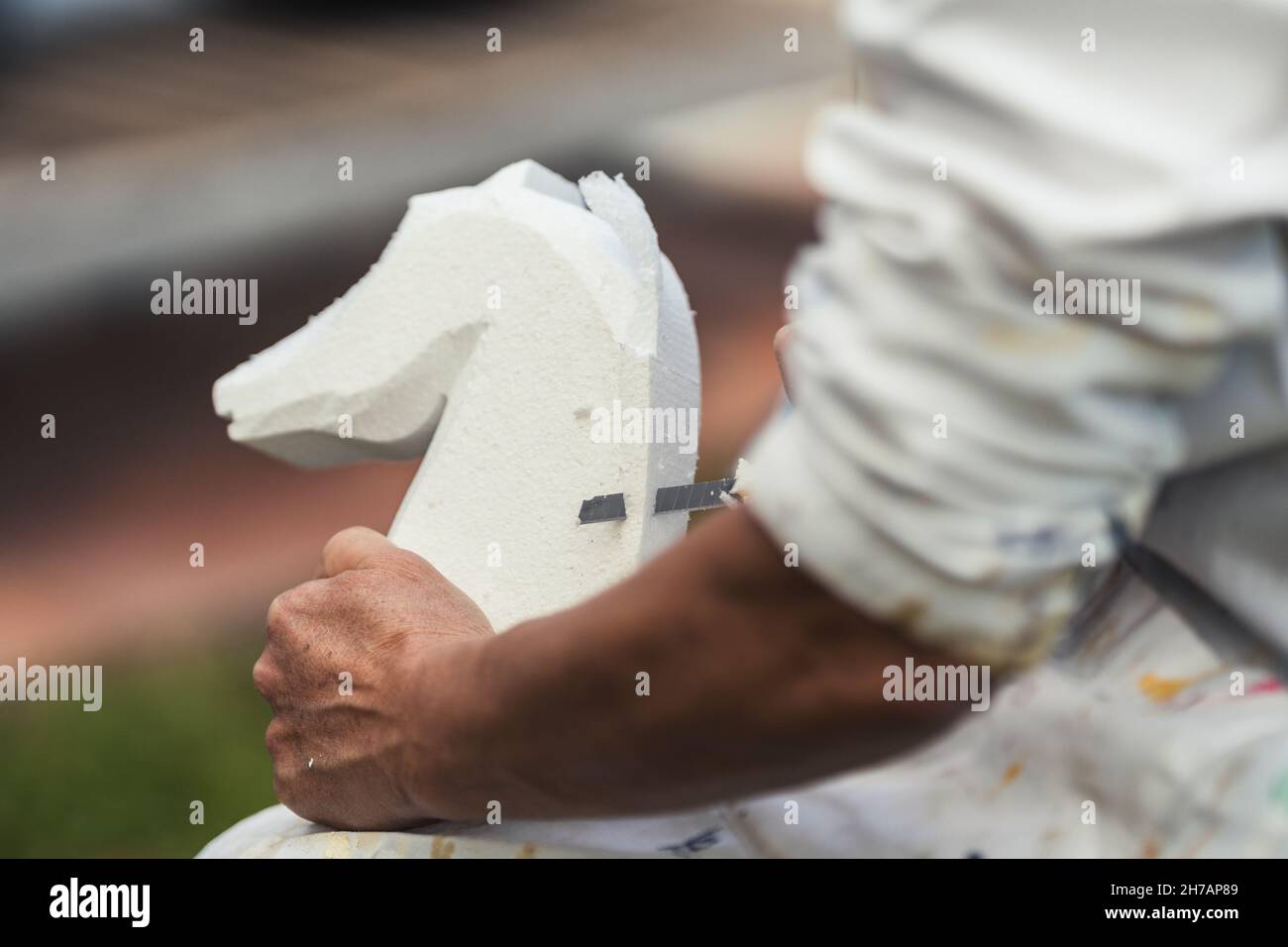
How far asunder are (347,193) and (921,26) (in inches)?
145

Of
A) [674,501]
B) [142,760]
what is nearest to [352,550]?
[674,501]

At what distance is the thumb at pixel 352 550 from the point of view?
86cm

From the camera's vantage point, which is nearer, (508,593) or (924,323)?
(924,323)

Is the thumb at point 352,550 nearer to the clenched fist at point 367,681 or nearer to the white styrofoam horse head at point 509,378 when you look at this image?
the clenched fist at point 367,681

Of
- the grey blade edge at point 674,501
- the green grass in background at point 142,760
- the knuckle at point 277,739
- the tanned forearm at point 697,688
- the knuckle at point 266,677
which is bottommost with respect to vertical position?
the green grass in background at point 142,760

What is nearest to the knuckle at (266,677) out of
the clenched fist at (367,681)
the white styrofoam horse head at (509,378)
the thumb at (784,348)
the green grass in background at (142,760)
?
the clenched fist at (367,681)

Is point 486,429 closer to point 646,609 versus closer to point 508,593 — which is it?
point 508,593

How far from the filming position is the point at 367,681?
73 cm

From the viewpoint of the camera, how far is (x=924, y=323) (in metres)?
Answer: 0.43

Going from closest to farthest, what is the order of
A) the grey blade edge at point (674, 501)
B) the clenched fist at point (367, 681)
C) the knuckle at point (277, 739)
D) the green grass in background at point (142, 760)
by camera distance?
the clenched fist at point (367, 681) < the knuckle at point (277, 739) < the grey blade edge at point (674, 501) < the green grass in background at point (142, 760)

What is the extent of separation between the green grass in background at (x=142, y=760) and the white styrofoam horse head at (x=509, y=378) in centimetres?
258

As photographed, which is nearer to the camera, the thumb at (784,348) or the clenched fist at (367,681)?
the clenched fist at (367,681)

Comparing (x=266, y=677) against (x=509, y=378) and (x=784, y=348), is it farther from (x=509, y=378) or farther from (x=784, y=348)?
(x=784, y=348)
